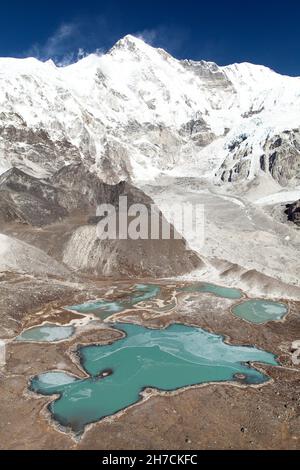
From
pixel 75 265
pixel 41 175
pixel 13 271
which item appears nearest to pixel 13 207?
pixel 75 265

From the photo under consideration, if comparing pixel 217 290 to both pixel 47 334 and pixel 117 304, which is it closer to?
pixel 117 304

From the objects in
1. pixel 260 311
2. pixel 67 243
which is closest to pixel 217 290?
pixel 260 311

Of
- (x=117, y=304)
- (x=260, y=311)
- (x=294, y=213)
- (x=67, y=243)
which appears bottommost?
(x=260, y=311)

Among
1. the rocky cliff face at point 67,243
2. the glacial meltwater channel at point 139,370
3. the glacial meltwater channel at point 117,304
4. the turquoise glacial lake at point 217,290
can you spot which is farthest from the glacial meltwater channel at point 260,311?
the rocky cliff face at point 67,243

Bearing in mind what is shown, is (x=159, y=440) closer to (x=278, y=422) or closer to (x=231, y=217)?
(x=278, y=422)

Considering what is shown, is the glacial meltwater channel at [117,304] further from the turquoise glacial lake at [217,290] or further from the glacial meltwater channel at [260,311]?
the glacial meltwater channel at [260,311]
